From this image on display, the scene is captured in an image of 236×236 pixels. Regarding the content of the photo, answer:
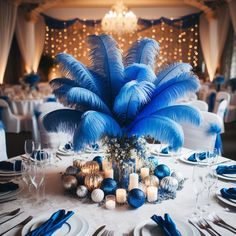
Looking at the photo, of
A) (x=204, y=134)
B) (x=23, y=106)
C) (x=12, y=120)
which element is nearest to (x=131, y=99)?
(x=204, y=134)

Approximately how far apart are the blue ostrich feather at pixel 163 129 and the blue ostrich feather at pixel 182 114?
86mm

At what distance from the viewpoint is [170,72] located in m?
1.59

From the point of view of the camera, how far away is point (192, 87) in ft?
4.98

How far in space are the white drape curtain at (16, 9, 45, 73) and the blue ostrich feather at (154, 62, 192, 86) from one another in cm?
941

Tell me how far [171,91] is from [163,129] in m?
0.23

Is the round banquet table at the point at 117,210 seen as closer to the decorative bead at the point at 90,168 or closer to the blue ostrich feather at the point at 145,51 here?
the decorative bead at the point at 90,168

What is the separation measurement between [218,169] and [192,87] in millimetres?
595

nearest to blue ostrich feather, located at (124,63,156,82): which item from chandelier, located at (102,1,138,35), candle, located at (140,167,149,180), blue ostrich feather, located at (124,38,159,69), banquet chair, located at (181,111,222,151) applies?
blue ostrich feather, located at (124,38,159,69)

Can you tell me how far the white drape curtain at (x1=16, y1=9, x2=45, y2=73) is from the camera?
992cm

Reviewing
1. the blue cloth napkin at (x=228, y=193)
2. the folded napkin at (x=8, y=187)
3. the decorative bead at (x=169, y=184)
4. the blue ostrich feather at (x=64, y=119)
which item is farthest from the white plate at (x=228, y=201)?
the folded napkin at (x=8, y=187)

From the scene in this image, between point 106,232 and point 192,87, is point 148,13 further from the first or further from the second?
point 106,232

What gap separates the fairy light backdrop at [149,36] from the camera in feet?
33.5

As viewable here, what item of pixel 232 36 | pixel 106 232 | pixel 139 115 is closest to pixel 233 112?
pixel 232 36

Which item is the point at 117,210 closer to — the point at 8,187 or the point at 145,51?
the point at 8,187
